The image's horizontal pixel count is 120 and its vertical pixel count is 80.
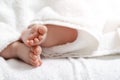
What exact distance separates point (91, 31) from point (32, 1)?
15.3 inches

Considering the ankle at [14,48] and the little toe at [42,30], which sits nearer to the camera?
the little toe at [42,30]

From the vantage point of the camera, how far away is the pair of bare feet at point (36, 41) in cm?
84

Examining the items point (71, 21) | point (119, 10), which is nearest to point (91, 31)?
point (71, 21)

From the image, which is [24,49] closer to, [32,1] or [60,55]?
[60,55]

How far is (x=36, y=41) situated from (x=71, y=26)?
142 mm

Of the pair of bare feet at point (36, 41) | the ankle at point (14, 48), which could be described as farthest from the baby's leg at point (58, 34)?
the ankle at point (14, 48)

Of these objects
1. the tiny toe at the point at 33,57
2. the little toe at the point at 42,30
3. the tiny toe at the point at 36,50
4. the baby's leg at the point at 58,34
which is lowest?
the tiny toe at the point at 33,57

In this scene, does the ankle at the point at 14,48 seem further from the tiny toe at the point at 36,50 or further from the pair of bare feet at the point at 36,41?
the tiny toe at the point at 36,50

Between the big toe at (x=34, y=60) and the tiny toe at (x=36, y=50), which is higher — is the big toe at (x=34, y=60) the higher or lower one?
the lower one

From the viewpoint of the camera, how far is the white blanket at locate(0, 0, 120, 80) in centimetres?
82

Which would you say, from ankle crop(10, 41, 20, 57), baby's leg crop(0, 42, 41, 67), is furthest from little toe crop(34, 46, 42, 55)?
ankle crop(10, 41, 20, 57)

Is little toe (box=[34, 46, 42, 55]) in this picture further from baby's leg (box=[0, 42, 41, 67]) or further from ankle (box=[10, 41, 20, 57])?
ankle (box=[10, 41, 20, 57])

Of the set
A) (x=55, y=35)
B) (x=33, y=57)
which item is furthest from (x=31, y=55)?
(x=55, y=35)

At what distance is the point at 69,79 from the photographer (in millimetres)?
807
